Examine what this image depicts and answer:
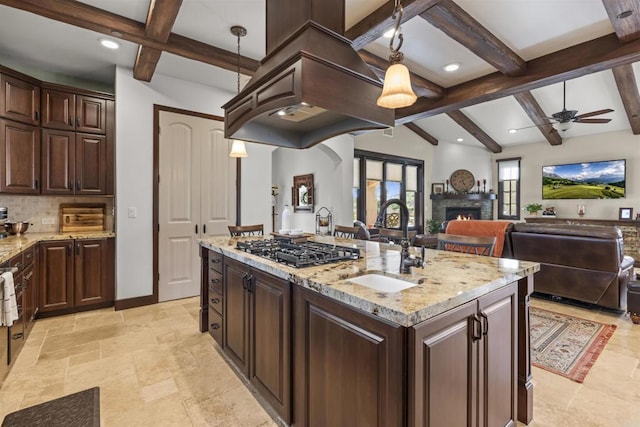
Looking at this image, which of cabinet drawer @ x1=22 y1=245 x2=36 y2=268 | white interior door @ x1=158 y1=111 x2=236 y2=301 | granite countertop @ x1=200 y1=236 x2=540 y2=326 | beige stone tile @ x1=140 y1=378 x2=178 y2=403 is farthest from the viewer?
white interior door @ x1=158 y1=111 x2=236 y2=301

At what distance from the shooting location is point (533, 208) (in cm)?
816

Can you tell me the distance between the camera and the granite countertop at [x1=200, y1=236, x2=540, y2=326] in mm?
1080

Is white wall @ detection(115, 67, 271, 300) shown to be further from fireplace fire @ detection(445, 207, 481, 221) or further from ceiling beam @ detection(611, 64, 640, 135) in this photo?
fireplace fire @ detection(445, 207, 481, 221)

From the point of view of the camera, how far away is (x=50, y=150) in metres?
3.52

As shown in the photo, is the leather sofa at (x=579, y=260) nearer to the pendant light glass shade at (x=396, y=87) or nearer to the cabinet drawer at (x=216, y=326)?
the pendant light glass shade at (x=396, y=87)

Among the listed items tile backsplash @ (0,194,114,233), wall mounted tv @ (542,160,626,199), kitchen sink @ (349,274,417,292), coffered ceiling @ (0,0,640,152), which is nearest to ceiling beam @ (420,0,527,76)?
coffered ceiling @ (0,0,640,152)

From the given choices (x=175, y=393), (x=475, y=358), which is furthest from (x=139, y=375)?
(x=475, y=358)

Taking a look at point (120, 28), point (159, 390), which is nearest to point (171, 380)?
point (159, 390)

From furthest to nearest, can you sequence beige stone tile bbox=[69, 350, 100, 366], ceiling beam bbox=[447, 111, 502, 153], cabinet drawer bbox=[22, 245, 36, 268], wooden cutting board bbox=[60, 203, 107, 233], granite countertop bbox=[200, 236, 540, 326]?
ceiling beam bbox=[447, 111, 502, 153]
wooden cutting board bbox=[60, 203, 107, 233]
cabinet drawer bbox=[22, 245, 36, 268]
beige stone tile bbox=[69, 350, 100, 366]
granite countertop bbox=[200, 236, 540, 326]

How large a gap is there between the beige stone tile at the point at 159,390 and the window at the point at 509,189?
9442mm

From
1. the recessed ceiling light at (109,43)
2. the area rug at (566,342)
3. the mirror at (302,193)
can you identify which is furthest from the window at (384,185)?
the recessed ceiling light at (109,43)

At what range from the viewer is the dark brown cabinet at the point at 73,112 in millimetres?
3484

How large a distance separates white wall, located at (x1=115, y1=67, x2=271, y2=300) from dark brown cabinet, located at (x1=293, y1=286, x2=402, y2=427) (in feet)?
9.98

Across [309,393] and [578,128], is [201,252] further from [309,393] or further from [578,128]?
[578,128]
